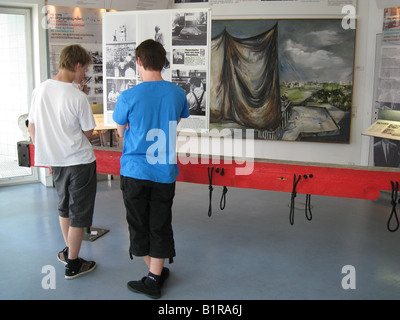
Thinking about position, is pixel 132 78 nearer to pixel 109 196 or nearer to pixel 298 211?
pixel 109 196

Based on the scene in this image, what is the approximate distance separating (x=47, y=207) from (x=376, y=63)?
16.1ft

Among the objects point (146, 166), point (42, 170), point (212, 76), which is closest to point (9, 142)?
point (42, 170)

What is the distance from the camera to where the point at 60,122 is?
3180 millimetres

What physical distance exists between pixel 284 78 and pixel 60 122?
422 centimetres

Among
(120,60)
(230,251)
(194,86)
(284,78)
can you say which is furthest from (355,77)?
(230,251)

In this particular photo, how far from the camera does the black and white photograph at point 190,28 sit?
479 centimetres

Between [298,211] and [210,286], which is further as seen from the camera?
[298,211]

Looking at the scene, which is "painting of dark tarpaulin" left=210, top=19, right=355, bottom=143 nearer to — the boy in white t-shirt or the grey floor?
the grey floor

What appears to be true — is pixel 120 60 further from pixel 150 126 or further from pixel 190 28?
pixel 150 126

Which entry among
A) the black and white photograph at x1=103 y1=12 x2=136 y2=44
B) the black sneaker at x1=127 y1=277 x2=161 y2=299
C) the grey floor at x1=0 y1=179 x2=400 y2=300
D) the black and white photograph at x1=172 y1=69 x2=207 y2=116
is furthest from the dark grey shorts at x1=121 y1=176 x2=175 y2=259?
the black and white photograph at x1=103 y1=12 x2=136 y2=44

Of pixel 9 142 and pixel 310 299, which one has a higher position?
pixel 9 142

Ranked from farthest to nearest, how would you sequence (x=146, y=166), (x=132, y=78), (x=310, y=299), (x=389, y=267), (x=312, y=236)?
1. (x=132, y=78)
2. (x=312, y=236)
3. (x=389, y=267)
4. (x=310, y=299)
5. (x=146, y=166)

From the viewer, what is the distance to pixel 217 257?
3932 millimetres

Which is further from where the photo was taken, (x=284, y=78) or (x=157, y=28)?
(x=284, y=78)
